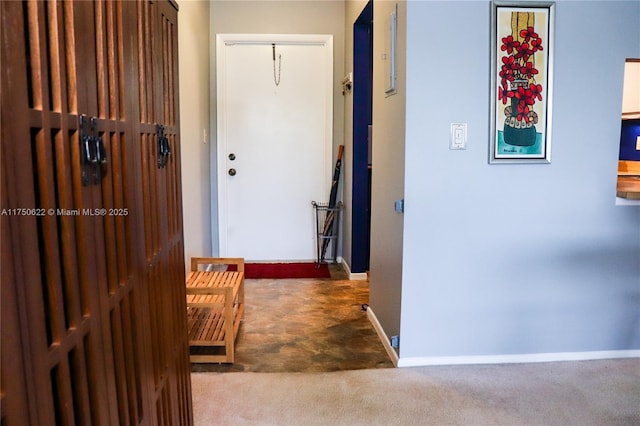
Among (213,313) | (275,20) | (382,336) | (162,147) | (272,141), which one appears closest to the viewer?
(162,147)

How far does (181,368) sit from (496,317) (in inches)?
62.9

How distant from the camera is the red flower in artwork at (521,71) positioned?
97.3 inches

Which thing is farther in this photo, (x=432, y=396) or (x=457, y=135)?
(x=457, y=135)

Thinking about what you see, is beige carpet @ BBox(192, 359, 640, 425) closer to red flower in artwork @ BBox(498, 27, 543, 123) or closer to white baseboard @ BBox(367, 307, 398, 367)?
white baseboard @ BBox(367, 307, 398, 367)

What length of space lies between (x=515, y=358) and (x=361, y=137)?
210 cm

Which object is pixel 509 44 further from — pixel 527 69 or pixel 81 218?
pixel 81 218

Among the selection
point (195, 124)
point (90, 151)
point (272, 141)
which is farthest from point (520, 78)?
point (272, 141)

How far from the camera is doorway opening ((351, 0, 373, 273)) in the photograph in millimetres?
4113

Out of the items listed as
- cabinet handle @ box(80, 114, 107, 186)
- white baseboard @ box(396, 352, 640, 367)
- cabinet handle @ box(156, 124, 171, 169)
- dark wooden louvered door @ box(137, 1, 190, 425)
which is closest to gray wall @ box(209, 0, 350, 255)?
white baseboard @ box(396, 352, 640, 367)

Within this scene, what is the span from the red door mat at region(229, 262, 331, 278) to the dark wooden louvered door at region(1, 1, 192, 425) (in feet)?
9.21

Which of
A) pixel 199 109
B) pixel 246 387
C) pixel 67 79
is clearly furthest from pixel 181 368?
pixel 199 109

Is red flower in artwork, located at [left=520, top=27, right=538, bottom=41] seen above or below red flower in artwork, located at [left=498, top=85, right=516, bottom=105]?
above

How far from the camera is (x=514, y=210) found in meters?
2.60

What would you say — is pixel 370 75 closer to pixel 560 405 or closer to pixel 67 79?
pixel 560 405
